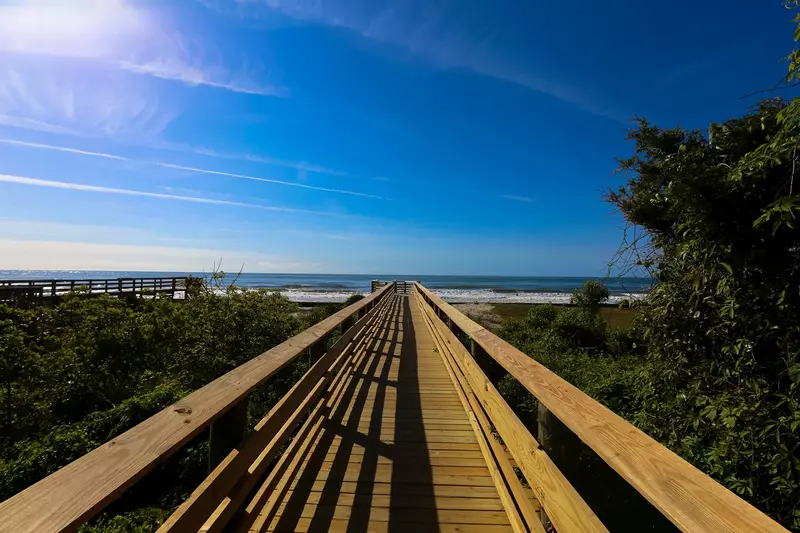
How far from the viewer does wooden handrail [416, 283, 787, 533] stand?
30.6 inches

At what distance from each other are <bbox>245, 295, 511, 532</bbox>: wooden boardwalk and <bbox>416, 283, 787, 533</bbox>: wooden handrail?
1.29 m

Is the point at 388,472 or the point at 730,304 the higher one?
the point at 730,304

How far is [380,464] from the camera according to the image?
9.92 feet

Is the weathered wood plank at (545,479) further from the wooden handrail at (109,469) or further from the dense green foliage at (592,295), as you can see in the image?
the dense green foliage at (592,295)

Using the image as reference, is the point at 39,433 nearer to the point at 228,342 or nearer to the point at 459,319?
the point at 228,342

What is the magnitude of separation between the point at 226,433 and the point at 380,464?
168cm

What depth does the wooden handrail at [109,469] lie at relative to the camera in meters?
0.81

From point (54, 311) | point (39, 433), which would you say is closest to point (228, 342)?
point (39, 433)

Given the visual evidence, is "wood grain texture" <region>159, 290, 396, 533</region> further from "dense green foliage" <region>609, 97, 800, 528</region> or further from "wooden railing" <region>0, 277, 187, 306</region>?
"wooden railing" <region>0, 277, 187, 306</region>

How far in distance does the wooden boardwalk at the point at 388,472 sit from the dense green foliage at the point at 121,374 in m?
1.67

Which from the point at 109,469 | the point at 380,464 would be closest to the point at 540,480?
the point at 109,469

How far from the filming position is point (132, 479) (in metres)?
0.98

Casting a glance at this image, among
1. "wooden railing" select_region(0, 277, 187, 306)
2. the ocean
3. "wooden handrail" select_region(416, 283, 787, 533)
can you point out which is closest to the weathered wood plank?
"wooden handrail" select_region(416, 283, 787, 533)

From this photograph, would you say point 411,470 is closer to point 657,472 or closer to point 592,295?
point 657,472
